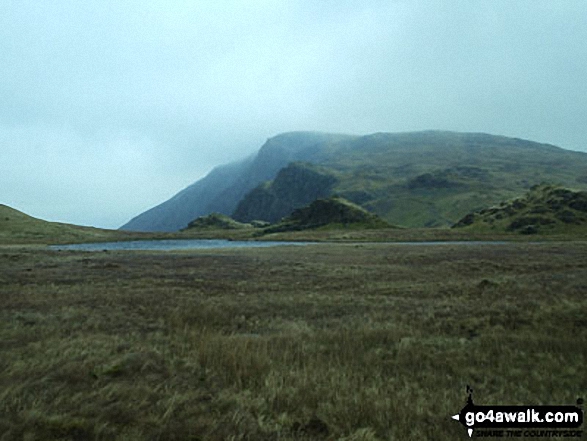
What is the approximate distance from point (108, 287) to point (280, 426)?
20.3 meters

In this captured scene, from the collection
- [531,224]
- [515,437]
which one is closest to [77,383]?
[515,437]

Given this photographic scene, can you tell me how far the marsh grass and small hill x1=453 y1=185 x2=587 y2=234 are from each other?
482 feet

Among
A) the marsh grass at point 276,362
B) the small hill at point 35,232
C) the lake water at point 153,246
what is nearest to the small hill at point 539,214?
the lake water at point 153,246

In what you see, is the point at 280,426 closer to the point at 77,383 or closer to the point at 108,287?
the point at 77,383

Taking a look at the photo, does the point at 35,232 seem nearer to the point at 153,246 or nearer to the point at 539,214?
the point at 153,246

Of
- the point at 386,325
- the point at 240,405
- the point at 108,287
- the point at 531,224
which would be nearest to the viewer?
the point at 240,405

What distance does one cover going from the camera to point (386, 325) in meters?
13.5

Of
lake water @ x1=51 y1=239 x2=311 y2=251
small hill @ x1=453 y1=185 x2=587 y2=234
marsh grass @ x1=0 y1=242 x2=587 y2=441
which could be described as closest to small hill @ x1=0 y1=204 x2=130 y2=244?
lake water @ x1=51 y1=239 x2=311 y2=251

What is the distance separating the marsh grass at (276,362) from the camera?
6.15 metres

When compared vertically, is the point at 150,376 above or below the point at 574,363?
above

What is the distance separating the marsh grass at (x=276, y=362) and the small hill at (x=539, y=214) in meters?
147

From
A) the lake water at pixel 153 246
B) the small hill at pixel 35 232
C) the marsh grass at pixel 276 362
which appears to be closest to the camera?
the marsh grass at pixel 276 362

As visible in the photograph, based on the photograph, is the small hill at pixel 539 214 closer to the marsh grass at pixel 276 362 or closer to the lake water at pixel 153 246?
the lake water at pixel 153 246

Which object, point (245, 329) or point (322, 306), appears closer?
point (245, 329)
